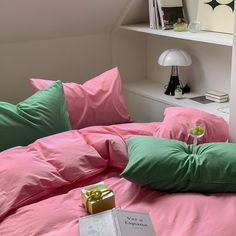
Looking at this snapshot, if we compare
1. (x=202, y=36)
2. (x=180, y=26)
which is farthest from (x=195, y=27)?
(x=202, y=36)

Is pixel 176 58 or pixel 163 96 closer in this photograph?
pixel 176 58

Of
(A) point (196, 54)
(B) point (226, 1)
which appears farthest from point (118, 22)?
(B) point (226, 1)

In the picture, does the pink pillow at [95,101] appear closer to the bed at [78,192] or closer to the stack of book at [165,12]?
the bed at [78,192]

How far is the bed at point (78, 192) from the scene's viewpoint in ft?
4.66

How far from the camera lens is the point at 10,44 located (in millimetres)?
2602

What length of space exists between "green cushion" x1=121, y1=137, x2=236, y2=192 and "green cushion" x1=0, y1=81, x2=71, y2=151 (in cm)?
58

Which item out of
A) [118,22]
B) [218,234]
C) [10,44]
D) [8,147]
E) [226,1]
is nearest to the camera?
[218,234]

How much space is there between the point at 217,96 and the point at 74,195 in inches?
49.1

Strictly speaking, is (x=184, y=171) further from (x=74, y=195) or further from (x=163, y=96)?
(x=163, y=96)

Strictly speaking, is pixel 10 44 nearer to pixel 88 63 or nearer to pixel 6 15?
pixel 6 15

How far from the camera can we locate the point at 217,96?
251 centimetres

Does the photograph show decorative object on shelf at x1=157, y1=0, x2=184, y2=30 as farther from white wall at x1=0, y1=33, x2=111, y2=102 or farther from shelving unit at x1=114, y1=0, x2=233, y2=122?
white wall at x1=0, y1=33, x2=111, y2=102

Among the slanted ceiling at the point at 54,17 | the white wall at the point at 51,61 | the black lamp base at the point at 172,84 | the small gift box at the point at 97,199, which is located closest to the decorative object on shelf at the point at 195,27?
the black lamp base at the point at 172,84

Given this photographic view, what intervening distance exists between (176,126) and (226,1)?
2.88 feet
